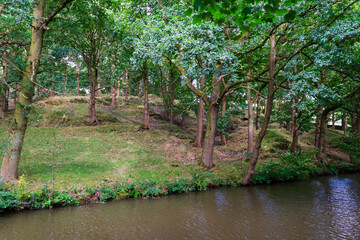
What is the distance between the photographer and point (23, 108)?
34.8ft

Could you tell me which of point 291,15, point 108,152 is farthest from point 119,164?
point 291,15

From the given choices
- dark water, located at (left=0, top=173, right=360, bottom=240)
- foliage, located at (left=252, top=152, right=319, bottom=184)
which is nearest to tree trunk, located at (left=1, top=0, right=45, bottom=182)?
dark water, located at (left=0, top=173, right=360, bottom=240)

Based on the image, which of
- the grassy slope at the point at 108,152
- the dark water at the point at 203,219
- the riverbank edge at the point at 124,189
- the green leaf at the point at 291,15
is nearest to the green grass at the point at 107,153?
the grassy slope at the point at 108,152

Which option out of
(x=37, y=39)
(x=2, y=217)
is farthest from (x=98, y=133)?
(x=2, y=217)

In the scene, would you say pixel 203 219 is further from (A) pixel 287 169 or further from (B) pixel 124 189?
(A) pixel 287 169

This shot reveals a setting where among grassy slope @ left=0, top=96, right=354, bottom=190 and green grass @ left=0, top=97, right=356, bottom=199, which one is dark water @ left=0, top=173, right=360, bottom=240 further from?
grassy slope @ left=0, top=96, right=354, bottom=190

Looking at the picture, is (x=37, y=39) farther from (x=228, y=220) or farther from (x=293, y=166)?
(x=293, y=166)

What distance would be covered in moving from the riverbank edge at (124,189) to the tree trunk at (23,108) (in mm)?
963

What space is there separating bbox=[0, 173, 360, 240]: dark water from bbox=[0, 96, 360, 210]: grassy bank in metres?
0.81

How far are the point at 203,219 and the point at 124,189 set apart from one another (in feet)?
15.2

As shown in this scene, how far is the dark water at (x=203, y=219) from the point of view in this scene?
6.97 m

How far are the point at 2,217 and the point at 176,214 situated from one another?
6518 millimetres

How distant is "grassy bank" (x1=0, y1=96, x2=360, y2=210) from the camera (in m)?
10.3

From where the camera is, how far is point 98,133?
2127 cm
